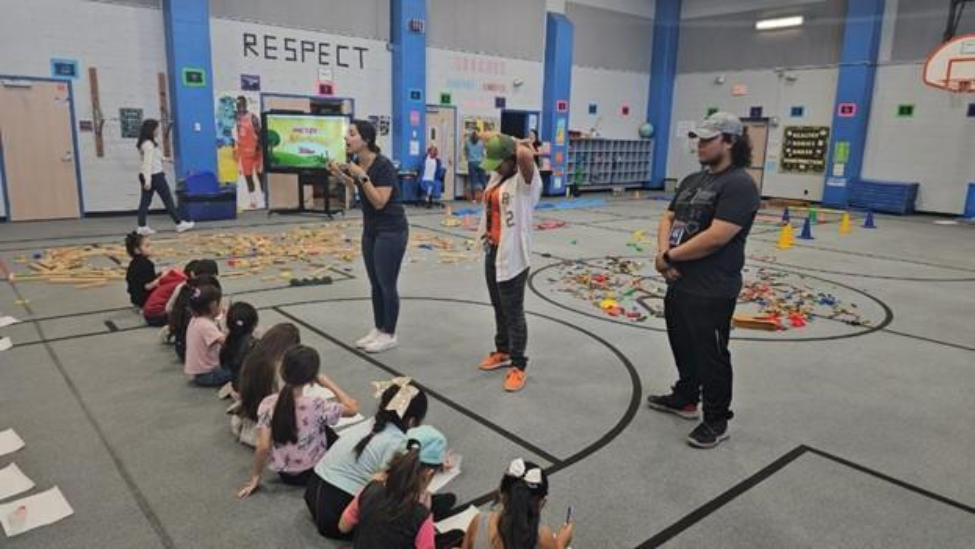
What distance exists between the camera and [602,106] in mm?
19234

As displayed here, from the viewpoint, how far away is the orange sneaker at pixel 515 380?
420 centimetres

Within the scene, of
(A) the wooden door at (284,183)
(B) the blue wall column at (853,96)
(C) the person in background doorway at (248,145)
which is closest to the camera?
(C) the person in background doorway at (248,145)

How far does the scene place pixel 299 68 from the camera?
13234 mm

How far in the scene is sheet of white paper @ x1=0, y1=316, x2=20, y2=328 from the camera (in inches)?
206

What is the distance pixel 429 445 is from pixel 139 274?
4.28m

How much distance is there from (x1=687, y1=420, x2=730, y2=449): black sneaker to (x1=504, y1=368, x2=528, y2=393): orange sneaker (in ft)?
3.73

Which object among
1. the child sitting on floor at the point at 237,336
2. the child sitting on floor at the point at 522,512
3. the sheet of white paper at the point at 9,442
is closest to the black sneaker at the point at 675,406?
the child sitting on floor at the point at 522,512

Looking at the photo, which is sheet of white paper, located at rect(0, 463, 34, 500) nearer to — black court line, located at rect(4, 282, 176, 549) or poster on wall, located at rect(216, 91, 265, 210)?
black court line, located at rect(4, 282, 176, 549)

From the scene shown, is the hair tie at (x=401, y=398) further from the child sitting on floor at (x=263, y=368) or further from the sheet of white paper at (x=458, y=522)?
the child sitting on floor at (x=263, y=368)

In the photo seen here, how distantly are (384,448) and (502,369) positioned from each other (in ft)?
7.04

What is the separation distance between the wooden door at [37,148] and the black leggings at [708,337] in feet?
37.2

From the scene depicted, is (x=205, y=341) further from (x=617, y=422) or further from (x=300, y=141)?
(x=300, y=141)

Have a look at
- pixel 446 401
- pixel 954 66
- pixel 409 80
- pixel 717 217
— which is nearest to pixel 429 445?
pixel 446 401

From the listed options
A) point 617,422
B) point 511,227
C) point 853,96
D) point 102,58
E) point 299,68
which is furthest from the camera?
point 853,96
